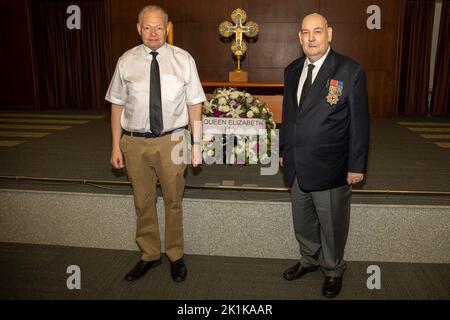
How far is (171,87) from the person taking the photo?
8.38ft

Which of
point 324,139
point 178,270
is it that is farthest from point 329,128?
point 178,270

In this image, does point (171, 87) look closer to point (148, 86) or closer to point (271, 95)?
point (148, 86)

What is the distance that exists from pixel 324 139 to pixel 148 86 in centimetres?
105

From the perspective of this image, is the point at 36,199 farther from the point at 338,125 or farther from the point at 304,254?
the point at 338,125

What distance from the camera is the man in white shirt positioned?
2.52 metres

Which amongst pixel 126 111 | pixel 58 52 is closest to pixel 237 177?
pixel 126 111

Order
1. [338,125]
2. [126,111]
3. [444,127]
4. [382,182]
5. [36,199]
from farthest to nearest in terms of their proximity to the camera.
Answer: [444,127] < [382,182] < [36,199] < [126,111] < [338,125]

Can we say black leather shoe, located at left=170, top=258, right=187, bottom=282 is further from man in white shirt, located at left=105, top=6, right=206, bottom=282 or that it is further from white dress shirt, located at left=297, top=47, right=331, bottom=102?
white dress shirt, located at left=297, top=47, right=331, bottom=102

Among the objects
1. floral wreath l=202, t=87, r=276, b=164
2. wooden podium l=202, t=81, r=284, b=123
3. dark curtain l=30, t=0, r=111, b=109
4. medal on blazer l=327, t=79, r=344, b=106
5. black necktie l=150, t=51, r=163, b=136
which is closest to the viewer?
medal on blazer l=327, t=79, r=344, b=106

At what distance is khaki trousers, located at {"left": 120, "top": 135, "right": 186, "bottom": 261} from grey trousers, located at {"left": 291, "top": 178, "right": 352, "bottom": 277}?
0.73 m

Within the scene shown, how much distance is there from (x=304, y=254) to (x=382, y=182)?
3.95 ft

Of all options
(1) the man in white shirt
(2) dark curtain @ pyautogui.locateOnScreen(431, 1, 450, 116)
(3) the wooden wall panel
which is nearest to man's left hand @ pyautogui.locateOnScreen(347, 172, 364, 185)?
(1) the man in white shirt

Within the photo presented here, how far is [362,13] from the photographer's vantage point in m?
7.17

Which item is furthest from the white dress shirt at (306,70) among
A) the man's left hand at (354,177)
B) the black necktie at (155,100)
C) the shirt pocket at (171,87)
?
the black necktie at (155,100)
